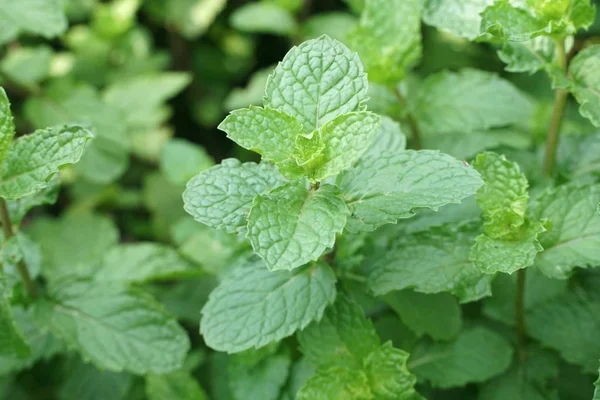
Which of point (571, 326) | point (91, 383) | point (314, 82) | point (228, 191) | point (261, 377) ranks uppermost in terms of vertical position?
point (314, 82)

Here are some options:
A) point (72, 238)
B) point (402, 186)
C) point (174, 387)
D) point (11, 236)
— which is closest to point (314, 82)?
point (402, 186)

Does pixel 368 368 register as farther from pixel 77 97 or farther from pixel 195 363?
pixel 77 97

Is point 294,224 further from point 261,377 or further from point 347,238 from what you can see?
point 261,377

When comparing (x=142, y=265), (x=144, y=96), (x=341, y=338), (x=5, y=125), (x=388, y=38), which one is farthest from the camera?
(x=144, y=96)

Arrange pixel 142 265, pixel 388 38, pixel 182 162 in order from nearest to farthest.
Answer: pixel 388 38 < pixel 142 265 < pixel 182 162

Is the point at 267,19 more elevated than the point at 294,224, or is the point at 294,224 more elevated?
the point at 294,224

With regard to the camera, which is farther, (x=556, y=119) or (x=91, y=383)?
(x=91, y=383)

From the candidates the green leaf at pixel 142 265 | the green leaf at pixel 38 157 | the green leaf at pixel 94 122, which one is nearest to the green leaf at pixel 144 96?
the green leaf at pixel 94 122

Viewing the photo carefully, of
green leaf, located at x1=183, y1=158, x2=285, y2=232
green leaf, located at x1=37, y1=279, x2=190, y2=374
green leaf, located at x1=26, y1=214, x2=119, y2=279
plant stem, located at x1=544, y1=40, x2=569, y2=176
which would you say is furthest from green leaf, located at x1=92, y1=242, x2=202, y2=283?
plant stem, located at x1=544, y1=40, x2=569, y2=176

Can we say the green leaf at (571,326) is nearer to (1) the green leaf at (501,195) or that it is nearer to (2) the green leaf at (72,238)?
(1) the green leaf at (501,195)
